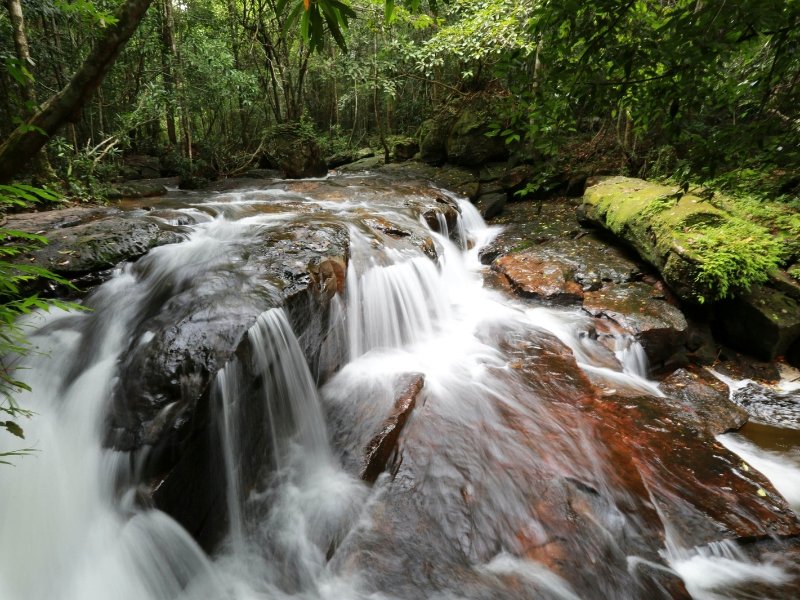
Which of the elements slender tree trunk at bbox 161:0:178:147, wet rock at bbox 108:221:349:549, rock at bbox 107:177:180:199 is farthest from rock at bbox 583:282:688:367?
slender tree trunk at bbox 161:0:178:147

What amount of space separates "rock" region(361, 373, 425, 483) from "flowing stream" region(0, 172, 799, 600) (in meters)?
0.06

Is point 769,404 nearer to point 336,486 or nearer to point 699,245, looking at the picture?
point 699,245

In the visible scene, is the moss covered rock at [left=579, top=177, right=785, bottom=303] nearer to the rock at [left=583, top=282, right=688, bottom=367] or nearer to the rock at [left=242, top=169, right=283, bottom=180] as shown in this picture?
A: the rock at [left=583, top=282, right=688, bottom=367]

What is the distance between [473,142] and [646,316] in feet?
27.1

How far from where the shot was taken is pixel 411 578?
2.63 m

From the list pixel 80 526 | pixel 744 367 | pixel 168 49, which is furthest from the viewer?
pixel 168 49

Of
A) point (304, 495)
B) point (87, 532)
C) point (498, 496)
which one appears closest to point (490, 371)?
point (498, 496)

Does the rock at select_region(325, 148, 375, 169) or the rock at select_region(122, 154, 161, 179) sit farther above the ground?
the rock at select_region(325, 148, 375, 169)

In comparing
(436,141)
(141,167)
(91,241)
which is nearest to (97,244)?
(91,241)

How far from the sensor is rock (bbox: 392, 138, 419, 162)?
15.4 m

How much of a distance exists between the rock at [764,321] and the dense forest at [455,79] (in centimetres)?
170

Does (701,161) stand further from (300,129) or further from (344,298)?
(300,129)

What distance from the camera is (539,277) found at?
275 inches

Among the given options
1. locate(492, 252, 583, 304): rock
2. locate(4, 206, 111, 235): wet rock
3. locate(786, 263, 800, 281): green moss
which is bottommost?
locate(492, 252, 583, 304): rock
